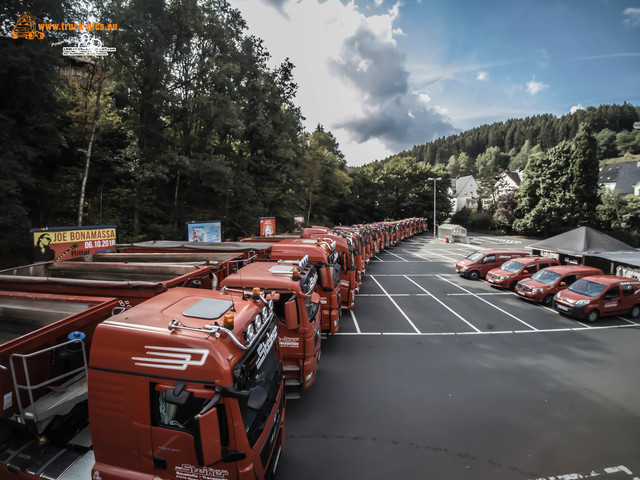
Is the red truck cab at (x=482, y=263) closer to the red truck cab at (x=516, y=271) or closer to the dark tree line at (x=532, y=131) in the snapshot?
the red truck cab at (x=516, y=271)

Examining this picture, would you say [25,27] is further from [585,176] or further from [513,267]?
[585,176]

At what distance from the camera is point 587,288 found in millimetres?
12469

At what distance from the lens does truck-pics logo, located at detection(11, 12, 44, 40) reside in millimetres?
14039

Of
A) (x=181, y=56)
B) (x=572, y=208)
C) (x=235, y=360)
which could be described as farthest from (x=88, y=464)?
(x=572, y=208)

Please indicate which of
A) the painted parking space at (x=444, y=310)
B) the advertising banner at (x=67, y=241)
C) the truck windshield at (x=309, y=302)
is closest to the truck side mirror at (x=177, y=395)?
the truck windshield at (x=309, y=302)

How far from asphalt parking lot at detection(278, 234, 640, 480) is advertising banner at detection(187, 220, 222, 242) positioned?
912cm

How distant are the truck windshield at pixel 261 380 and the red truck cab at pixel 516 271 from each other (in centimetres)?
1525

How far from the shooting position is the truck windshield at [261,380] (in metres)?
3.31

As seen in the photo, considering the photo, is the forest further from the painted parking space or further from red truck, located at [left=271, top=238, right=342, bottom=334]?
the painted parking space

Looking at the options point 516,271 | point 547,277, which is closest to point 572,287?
point 547,277

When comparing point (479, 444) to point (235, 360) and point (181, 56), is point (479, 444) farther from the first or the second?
point (181, 56)

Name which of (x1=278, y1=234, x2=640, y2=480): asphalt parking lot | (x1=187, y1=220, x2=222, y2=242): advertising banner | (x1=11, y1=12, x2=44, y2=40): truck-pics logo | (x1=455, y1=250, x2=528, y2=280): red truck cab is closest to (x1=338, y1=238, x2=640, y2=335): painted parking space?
(x1=278, y1=234, x2=640, y2=480): asphalt parking lot

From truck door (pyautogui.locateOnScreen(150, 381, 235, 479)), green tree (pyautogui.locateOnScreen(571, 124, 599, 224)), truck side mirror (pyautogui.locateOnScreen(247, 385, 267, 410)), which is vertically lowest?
truck door (pyautogui.locateOnScreen(150, 381, 235, 479))

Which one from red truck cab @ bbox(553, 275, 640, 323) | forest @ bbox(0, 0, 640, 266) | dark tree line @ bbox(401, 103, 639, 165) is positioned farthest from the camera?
dark tree line @ bbox(401, 103, 639, 165)
